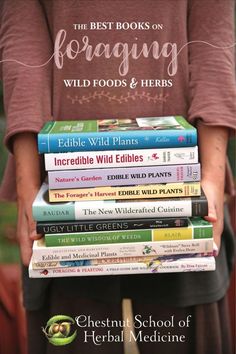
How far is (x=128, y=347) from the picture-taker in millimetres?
763

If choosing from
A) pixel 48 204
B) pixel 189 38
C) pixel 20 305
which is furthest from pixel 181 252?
pixel 20 305

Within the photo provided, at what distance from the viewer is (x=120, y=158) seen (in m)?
0.62

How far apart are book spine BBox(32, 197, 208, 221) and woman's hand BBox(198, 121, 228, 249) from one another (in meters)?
0.07

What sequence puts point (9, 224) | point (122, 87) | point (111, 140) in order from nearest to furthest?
point (111, 140) → point (122, 87) → point (9, 224)

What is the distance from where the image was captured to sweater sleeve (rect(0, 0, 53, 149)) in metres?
0.69

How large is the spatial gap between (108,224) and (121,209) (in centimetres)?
3

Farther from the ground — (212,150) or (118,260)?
(212,150)

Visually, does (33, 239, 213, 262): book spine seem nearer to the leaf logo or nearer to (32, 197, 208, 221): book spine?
(32, 197, 208, 221): book spine

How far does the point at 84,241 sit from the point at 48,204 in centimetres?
8

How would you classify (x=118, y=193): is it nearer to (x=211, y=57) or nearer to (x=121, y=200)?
(x=121, y=200)

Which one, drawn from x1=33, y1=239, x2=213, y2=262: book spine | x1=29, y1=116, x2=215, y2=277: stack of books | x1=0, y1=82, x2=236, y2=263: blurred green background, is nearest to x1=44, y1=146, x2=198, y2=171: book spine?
x1=29, y1=116, x2=215, y2=277: stack of books

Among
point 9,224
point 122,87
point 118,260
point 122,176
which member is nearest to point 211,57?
Result: point 122,87

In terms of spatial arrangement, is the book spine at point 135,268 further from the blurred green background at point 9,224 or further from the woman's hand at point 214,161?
the blurred green background at point 9,224

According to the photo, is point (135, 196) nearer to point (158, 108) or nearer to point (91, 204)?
point (91, 204)
